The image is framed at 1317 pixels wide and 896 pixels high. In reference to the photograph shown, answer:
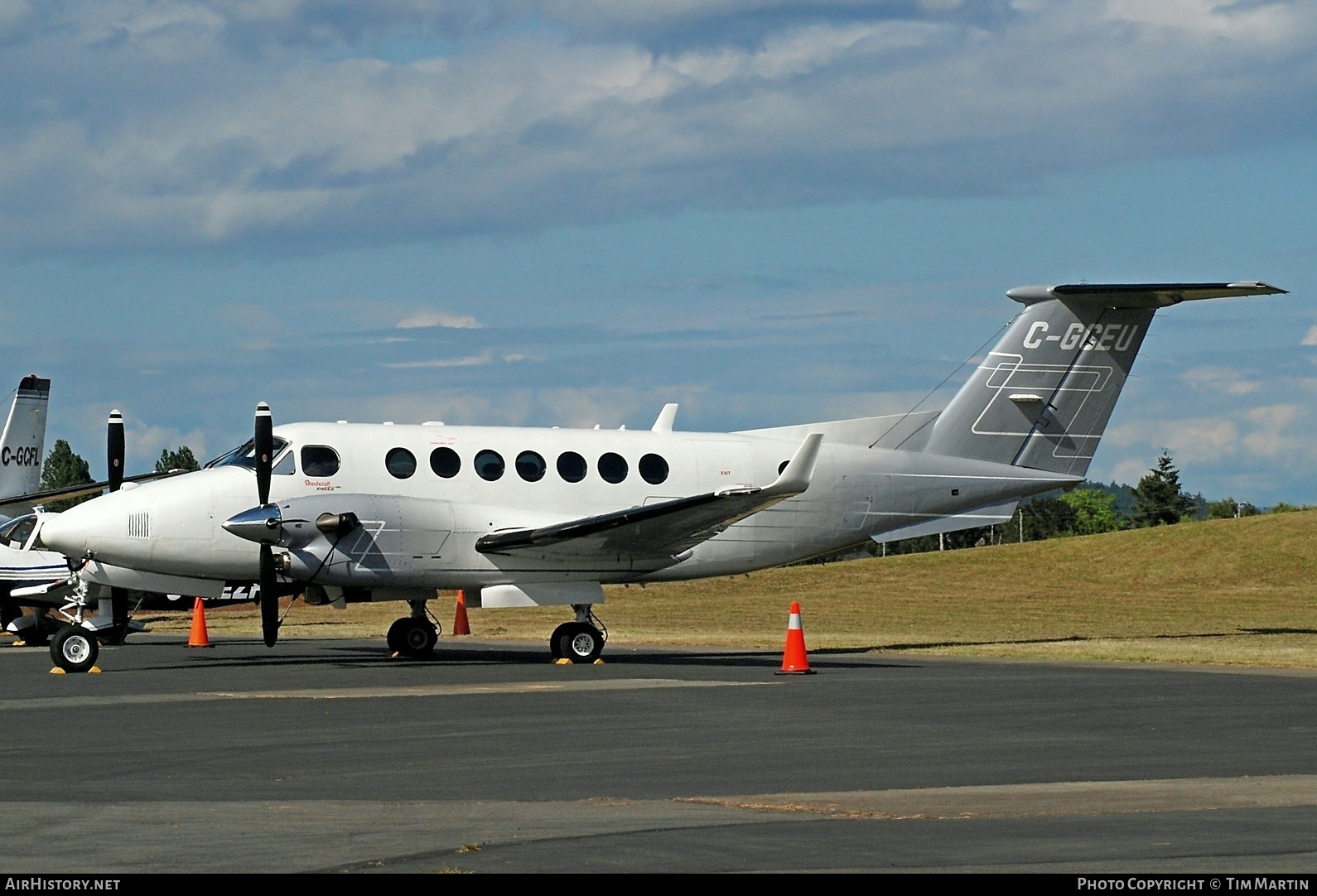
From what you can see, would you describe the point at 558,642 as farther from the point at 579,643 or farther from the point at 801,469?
the point at 801,469

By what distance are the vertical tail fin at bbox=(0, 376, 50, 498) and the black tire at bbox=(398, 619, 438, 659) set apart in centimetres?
2217

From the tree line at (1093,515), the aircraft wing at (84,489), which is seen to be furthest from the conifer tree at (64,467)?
the aircraft wing at (84,489)

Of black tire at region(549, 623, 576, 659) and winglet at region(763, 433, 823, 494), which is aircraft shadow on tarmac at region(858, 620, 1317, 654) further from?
winglet at region(763, 433, 823, 494)

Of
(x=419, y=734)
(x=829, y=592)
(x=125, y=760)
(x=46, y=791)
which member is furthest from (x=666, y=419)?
(x=829, y=592)

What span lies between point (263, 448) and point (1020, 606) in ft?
92.3

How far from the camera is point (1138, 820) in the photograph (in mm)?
8766

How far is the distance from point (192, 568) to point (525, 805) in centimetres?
1475

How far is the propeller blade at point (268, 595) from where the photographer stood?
22.6m

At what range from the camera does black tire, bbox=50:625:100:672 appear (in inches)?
862

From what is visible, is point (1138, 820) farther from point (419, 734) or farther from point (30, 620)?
point (30, 620)

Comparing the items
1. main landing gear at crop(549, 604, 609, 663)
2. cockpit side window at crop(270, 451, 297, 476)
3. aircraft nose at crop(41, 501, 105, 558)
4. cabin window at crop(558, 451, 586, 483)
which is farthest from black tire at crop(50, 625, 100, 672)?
cabin window at crop(558, 451, 586, 483)

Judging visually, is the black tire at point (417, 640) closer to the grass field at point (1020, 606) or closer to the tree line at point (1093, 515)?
the grass field at point (1020, 606)

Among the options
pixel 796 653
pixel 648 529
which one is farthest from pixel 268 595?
pixel 796 653
